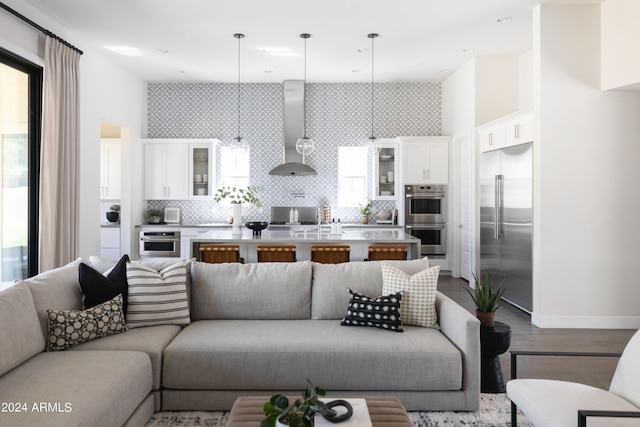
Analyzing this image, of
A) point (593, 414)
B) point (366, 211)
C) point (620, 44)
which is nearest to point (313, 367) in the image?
point (593, 414)

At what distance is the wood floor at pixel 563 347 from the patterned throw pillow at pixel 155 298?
2.36 meters

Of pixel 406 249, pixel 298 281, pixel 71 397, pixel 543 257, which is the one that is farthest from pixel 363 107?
pixel 71 397

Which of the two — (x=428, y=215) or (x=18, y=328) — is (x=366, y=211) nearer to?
(x=428, y=215)

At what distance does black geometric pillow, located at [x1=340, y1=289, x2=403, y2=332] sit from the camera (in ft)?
9.98

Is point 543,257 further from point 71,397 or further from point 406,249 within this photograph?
point 71,397

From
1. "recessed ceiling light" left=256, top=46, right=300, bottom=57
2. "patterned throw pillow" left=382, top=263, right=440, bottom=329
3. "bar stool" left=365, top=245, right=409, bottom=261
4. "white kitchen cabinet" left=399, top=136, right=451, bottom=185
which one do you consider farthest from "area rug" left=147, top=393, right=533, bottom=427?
"white kitchen cabinet" left=399, top=136, right=451, bottom=185

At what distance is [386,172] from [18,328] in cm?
634

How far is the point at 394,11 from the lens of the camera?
4.97 metres

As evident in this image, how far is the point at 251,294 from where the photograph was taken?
3.36m

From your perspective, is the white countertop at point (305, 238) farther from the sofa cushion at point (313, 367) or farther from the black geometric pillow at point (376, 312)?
the sofa cushion at point (313, 367)

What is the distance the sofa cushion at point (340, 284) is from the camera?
3.33 meters

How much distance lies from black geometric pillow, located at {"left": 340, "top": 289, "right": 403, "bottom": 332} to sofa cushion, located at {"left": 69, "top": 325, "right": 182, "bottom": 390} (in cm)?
116

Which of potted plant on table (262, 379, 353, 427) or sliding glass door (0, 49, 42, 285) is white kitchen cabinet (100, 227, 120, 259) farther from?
potted plant on table (262, 379, 353, 427)

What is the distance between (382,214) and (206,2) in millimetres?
4464
